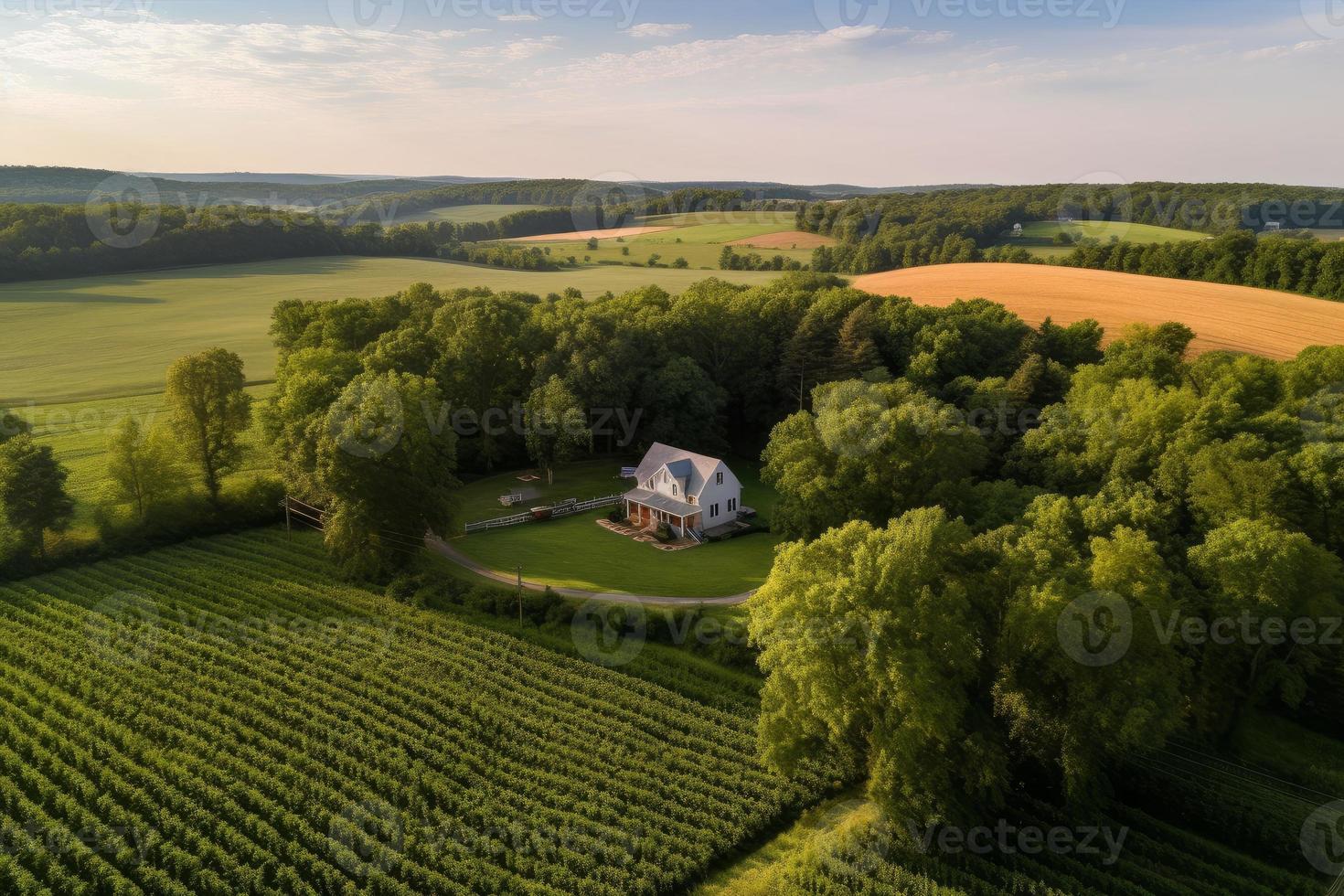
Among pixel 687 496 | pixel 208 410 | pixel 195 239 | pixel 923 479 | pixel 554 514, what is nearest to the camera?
pixel 923 479

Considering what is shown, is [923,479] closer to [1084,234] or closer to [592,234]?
[1084,234]

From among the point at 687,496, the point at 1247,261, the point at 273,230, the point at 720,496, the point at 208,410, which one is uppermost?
the point at 273,230

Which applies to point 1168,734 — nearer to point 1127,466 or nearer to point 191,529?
point 1127,466

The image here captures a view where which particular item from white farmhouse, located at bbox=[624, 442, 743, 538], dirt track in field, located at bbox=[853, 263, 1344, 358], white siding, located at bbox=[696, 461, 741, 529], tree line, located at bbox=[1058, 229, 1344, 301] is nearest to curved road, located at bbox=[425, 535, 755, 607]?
white farmhouse, located at bbox=[624, 442, 743, 538]

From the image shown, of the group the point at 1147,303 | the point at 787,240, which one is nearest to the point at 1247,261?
the point at 1147,303

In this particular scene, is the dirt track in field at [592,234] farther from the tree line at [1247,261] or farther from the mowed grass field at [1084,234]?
the tree line at [1247,261]

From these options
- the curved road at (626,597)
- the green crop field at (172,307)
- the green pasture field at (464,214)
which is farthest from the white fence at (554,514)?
the green pasture field at (464,214)
